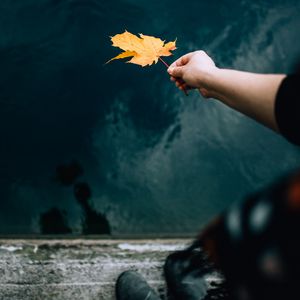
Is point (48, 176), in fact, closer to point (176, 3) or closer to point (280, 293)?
point (176, 3)

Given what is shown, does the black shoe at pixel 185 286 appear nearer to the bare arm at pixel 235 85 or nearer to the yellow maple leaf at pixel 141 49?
the bare arm at pixel 235 85

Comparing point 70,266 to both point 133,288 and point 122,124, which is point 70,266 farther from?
point 122,124

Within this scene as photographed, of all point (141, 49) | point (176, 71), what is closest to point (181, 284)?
point (176, 71)

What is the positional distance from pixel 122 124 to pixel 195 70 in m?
1.49

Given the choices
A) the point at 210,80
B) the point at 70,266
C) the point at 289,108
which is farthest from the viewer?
the point at 70,266

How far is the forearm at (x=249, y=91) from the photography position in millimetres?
1040

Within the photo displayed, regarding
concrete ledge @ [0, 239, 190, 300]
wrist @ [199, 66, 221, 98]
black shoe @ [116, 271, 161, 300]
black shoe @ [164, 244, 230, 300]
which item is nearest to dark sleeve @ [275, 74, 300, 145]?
wrist @ [199, 66, 221, 98]

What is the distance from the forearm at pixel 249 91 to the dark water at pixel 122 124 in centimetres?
150

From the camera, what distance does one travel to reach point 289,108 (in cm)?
92

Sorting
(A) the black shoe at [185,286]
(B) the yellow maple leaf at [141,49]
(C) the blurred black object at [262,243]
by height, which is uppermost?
(B) the yellow maple leaf at [141,49]

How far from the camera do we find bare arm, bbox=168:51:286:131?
3.45ft

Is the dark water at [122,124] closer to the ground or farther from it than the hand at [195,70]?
farther from it

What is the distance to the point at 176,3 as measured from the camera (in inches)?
126

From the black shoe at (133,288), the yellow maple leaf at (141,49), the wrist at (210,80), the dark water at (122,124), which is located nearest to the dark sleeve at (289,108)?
the wrist at (210,80)
